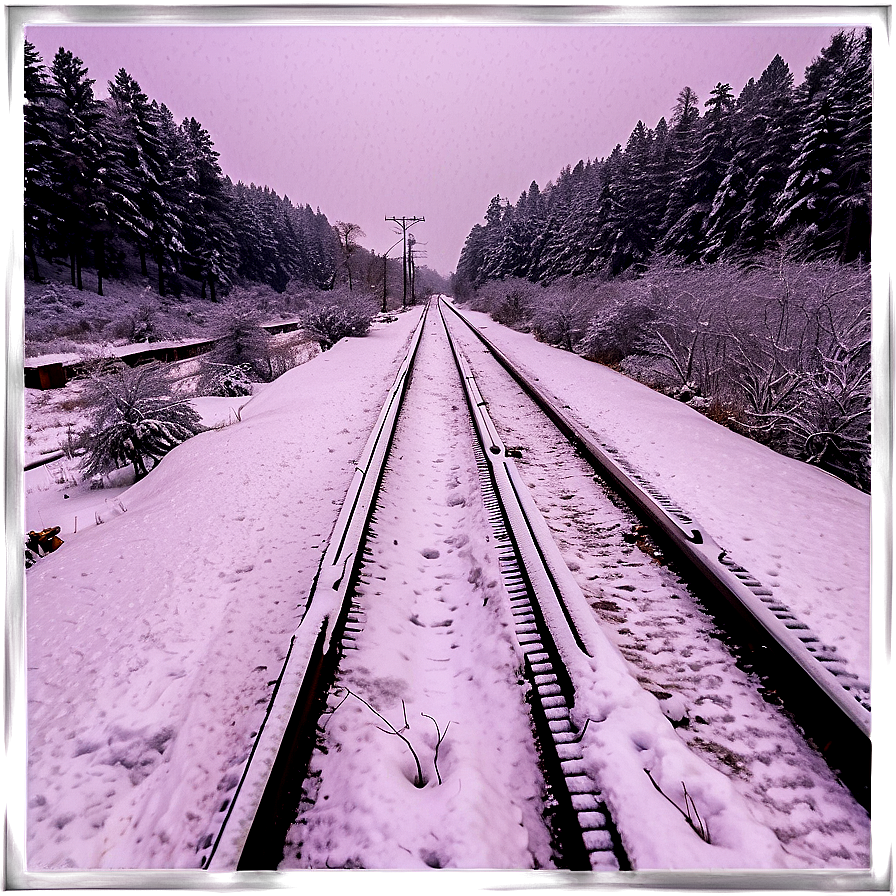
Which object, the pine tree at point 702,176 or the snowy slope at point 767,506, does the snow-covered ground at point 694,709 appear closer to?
the snowy slope at point 767,506

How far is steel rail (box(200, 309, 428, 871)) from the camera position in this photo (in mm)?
1403

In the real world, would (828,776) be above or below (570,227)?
below

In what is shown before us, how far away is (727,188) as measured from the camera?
24.5 meters

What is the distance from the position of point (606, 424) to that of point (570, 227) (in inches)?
1602

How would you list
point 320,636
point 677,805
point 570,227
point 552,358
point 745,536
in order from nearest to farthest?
point 677,805, point 320,636, point 745,536, point 552,358, point 570,227

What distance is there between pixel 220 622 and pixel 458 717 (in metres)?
1.69

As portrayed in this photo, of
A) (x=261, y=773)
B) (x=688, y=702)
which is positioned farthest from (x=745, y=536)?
(x=261, y=773)

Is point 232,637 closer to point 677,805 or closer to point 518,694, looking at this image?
point 518,694

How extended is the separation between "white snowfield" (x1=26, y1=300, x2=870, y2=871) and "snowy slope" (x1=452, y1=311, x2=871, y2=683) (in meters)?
0.02

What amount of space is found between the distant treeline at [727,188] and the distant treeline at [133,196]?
98.0 ft

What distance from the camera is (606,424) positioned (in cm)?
696

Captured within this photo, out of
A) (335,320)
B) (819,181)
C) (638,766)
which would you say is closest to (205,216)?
(335,320)

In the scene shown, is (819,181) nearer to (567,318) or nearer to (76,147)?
(567,318)

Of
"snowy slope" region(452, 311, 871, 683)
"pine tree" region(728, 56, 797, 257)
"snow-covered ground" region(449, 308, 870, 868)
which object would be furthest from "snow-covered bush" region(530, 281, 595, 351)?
"snow-covered ground" region(449, 308, 870, 868)
